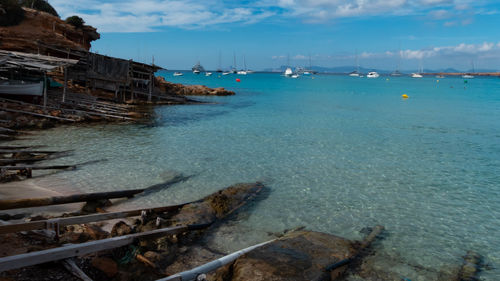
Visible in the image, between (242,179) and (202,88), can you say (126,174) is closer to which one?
(242,179)

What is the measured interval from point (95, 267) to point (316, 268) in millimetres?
3562

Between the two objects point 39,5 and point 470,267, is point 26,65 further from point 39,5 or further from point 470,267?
point 39,5

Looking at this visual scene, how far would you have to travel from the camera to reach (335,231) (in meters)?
8.17

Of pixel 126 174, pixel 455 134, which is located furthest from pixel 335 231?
pixel 455 134

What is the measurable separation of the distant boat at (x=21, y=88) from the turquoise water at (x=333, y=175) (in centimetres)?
506

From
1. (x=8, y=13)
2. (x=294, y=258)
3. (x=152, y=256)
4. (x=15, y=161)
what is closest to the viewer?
(x=152, y=256)

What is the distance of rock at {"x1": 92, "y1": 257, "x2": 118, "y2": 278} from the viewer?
493cm

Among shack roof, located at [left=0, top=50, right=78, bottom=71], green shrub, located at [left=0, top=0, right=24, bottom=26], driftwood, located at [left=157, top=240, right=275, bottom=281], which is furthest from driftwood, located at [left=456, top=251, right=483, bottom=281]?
green shrub, located at [left=0, top=0, right=24, bottom=26]

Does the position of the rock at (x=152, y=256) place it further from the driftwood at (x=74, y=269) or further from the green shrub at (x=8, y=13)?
the green shrub at (x=8, y=13)

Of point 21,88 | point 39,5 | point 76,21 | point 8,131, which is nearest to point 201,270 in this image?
point 8,131

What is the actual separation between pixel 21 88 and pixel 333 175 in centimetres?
1956

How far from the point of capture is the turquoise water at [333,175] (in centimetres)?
796

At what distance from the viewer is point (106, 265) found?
16.3ft

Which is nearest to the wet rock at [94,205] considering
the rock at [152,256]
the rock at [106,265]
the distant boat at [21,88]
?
the rock at [152,256]
